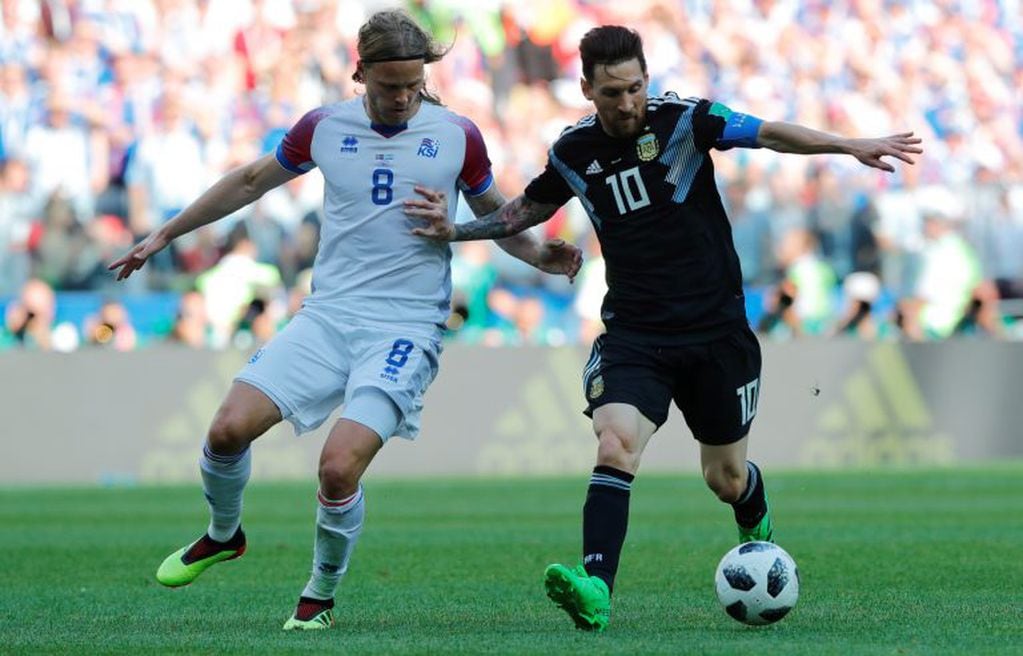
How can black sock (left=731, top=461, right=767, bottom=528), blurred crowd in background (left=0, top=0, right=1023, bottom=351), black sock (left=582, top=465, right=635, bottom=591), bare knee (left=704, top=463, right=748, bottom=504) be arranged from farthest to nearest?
blurred crowd in background (left=0, top=0, right=1023, bottom=351) → black sock (left=731, top=461, right=767, bottom=528) → bare knee (left=704, top=463, right=748, bottom=504) → black sock (left=582, top=465, right=635, bottom=591)

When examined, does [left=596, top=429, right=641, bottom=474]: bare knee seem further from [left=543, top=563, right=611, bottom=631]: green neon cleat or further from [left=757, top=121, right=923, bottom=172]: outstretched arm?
Result: [left=757, top=121, right=923, bottom=172]: outstretched arm

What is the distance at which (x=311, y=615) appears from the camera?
789 centimetres

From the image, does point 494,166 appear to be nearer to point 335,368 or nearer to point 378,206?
point 378,206

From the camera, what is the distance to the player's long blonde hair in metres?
7.79

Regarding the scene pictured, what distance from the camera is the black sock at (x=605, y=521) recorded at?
24.4 ft

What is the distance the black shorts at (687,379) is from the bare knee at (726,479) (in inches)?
6.4

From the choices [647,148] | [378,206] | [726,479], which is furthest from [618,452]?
[378,206]

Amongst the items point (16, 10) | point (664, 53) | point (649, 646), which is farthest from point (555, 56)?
point (649, 646)

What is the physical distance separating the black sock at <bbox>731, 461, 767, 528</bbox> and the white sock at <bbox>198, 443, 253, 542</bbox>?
207 centimetres

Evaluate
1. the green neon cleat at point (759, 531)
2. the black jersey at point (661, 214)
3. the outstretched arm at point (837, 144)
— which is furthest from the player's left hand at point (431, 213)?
the green neon cleat at point (759, 531)

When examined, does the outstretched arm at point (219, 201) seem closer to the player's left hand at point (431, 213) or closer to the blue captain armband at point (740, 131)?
the player's left hand at point (431, 213)

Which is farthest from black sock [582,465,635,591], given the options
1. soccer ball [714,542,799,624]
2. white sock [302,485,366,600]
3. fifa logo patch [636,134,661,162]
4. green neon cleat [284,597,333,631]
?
fifa logo patch [636,134,661,162]

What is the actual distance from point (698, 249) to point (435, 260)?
1.08 meters

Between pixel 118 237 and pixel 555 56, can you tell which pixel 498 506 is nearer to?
pixel 118 237
